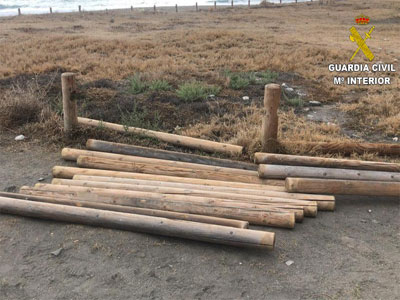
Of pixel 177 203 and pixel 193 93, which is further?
pixel 193 93

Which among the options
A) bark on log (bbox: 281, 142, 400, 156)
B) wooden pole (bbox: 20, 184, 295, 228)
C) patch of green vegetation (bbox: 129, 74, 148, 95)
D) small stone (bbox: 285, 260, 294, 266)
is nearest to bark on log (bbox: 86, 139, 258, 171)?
bark on log (bbox: 281, 142, 400, 156)

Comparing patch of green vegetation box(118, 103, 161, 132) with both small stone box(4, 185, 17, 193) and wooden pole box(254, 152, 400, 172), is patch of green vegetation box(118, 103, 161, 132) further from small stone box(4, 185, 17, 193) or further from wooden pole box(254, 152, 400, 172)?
wooden pole box(254, 152, 400, 172)

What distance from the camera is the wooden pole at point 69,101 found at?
5.43m

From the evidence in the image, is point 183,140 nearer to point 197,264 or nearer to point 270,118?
point 270,118

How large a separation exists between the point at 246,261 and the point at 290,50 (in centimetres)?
1030

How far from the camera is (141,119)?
659cm

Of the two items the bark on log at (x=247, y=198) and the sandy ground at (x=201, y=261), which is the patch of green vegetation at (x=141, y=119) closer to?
the sandy ground at (x=201, y=261)

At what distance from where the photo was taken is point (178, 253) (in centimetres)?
328

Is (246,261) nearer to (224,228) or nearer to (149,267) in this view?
(224,228)

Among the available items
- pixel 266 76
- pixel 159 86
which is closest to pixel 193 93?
pixel 159 86

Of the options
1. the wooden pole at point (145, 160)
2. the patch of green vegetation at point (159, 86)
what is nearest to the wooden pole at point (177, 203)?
the wooden pole at point (145, 160)

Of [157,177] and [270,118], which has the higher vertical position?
[270,118]

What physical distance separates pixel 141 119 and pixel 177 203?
3.10m

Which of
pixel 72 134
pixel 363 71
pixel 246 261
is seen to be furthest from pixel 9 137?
pixel 363 71
